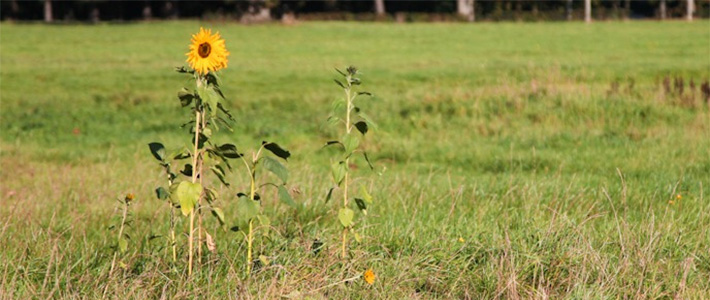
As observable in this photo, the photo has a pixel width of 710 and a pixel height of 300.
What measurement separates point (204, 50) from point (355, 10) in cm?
4894

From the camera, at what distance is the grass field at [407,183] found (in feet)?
14.0

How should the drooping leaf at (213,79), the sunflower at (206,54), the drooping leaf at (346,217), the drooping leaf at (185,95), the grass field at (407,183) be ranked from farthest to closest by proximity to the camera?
the grass field at (407,183), the drooping leaf at (346,217), the drooping leaf at (185,95), the drooping leaf at (213,79), the sunflower at (206,54)

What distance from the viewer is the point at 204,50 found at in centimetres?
377

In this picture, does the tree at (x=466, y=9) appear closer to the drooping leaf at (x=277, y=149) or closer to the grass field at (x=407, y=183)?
the grass field at (x=407, y=183)

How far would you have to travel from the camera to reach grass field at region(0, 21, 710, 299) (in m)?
4.27

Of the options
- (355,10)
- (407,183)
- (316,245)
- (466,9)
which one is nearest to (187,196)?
(316,245)

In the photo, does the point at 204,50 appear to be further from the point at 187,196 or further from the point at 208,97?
the point at 187,196

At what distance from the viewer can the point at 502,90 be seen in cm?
1251

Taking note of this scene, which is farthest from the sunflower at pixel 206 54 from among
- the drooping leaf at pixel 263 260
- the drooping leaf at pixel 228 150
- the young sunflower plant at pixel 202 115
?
the drooping leaf at pixel 263 260

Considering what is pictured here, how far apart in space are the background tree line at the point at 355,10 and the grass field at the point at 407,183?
21.7 metres

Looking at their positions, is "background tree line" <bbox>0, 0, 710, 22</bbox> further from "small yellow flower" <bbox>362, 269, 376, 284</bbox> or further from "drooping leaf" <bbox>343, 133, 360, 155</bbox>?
"small yellow flower" <bbox>362, 269, 376, 284</bbox>

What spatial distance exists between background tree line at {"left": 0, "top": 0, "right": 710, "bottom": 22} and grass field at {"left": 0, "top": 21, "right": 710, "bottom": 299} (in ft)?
71.1

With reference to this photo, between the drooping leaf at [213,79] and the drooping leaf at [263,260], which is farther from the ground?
the drooping leaf at [213,79]

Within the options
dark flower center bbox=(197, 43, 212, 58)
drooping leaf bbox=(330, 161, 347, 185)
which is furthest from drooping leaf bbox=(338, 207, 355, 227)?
dark flower center bbox=(197, 43, 212, 58)
